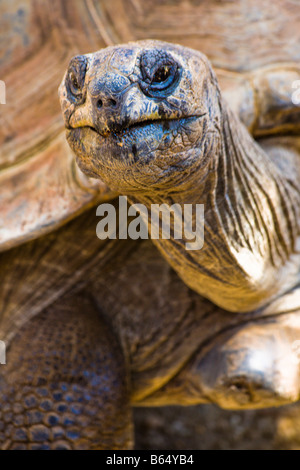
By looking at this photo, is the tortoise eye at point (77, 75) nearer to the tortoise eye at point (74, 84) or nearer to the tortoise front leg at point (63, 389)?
the tortoise eye at point (74, 84)

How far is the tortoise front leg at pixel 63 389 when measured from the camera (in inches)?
84.5

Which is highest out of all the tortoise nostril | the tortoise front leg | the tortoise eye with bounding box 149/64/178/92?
the tortoise eye with bounding box 149/64/178/92

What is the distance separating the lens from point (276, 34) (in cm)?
216

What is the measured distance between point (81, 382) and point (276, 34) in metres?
1.45

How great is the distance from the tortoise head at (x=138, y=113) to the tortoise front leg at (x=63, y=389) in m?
0.99

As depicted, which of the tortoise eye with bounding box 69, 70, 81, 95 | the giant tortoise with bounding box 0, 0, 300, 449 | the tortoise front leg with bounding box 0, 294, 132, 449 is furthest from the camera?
the tortoise front leg with bounding box 0, 294, 132, 449

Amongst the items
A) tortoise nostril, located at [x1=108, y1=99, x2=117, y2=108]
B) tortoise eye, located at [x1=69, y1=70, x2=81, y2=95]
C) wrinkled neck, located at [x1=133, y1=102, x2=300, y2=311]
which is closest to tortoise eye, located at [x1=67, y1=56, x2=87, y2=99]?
tortoise eye, located at [x1=69, y1=70, x2=81, y2=95]

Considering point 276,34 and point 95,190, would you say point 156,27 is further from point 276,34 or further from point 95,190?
point 95,190

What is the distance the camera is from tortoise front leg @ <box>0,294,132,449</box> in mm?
2146

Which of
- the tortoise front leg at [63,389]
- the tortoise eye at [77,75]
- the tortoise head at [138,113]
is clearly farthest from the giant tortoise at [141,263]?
the tortoise eye at [77,75]

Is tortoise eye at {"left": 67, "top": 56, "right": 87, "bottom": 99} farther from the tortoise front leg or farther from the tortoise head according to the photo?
the tortoise front leg

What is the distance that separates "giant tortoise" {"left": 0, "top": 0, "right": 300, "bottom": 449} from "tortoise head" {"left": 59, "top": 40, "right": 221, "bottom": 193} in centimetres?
24

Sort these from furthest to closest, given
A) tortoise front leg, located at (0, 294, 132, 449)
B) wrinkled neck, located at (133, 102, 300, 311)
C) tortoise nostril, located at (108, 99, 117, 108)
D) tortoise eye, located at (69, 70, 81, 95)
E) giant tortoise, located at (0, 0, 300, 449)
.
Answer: tortoise front leg, located at (0, 294, 132, 449)
giant tortoise, located at (0, 0, 300, 449)
wrinkled neck, located at (133, 102, 300, 311)
tortoise eye, located at (69, 70, 81, 95)
tortoise nostril, located at (108, 99, 117, 108)

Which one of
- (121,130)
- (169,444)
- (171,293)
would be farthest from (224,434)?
(121,130)
